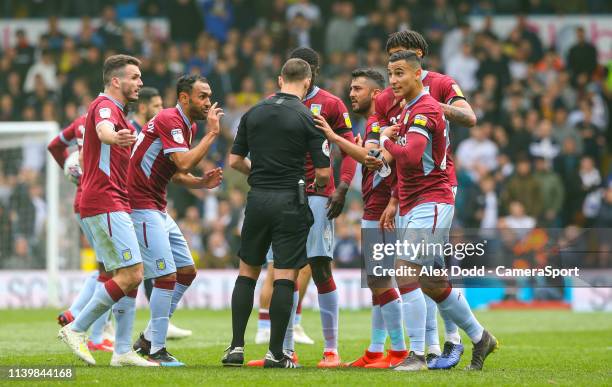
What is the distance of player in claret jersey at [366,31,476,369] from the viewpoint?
32.3ft

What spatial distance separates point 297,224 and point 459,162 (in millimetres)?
13108

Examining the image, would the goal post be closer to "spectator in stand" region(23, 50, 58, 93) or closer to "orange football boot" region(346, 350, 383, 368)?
"spectator in stand" region(23, 50, 58, 93)

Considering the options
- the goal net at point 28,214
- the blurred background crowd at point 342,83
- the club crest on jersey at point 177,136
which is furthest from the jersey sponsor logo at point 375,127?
the goal net at point 28,214

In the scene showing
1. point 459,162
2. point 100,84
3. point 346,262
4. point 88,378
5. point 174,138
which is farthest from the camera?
point 100,84

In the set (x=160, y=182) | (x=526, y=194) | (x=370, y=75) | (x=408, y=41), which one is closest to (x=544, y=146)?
(x=526, y=194)

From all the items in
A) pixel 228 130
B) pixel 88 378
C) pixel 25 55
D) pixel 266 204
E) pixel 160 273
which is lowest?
pixel 88 378

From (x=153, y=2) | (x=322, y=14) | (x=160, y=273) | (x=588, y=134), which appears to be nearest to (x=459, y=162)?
(x=588, y=134)

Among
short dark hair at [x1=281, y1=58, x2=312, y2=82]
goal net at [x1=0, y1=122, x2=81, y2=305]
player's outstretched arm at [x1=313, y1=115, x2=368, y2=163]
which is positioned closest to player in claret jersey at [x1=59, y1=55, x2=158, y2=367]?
short dark hair at [x1=281, y1=58, x2=312, y2=82]

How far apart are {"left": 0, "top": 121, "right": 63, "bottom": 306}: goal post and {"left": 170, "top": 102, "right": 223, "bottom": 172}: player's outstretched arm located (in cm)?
925

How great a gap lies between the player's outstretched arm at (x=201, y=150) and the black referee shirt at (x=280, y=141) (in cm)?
32

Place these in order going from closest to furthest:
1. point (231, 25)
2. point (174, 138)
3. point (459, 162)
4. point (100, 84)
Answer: point (174, 138)
point (459, 162)
point (100, 84)
point (231, 25)

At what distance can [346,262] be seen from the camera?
2072cm

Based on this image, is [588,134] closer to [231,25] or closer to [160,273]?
[231,25]

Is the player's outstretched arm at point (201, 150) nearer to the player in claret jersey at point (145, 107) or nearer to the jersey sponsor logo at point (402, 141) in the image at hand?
the jersey sponsor logo at point (402, 141)
